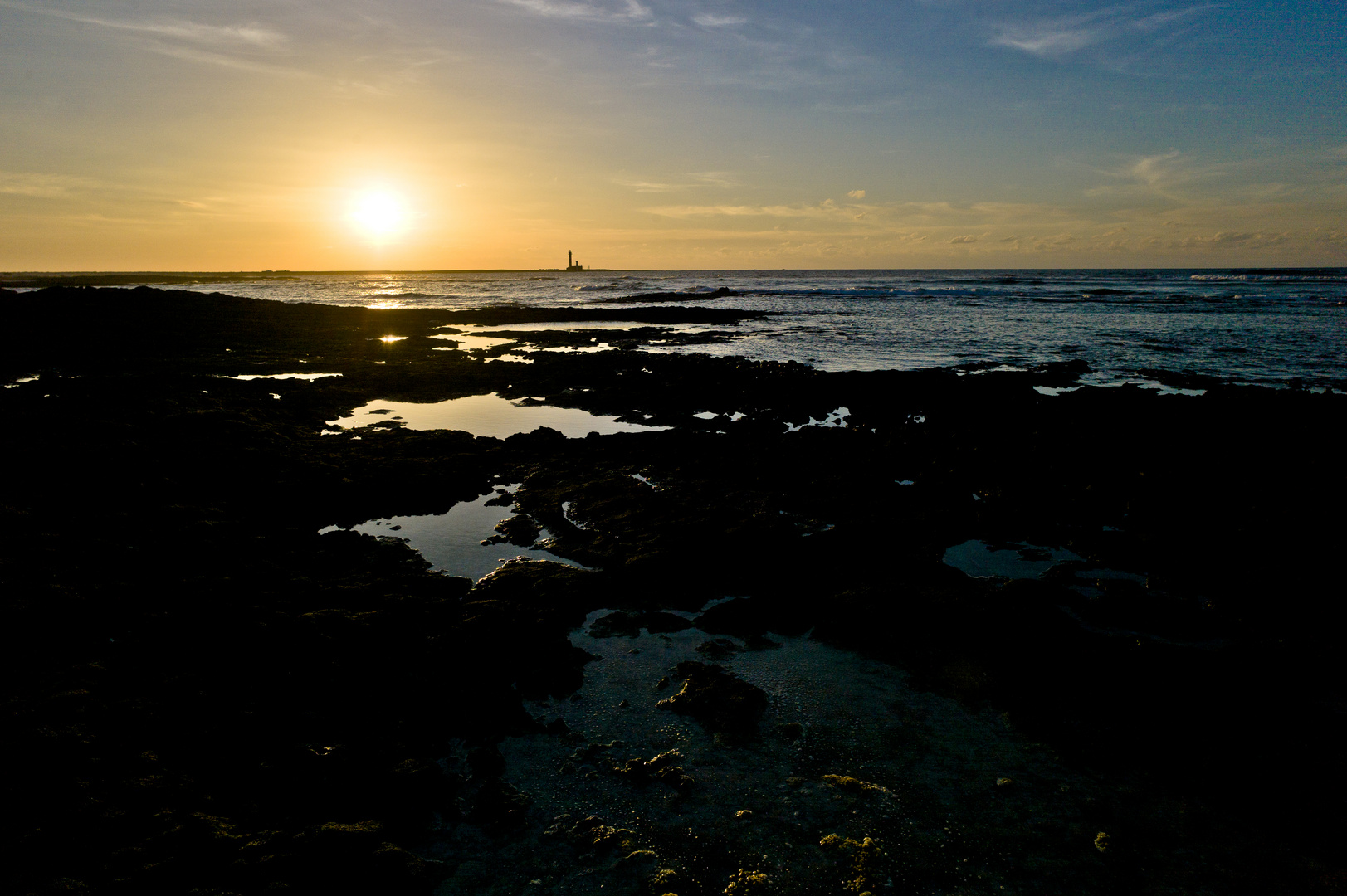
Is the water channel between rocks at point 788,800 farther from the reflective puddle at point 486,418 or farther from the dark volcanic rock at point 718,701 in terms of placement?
the reflective puddle at point 486,418

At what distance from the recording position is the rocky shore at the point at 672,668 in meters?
4.21

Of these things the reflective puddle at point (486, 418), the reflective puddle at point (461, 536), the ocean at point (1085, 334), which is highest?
the ocean at point (1085, 334)

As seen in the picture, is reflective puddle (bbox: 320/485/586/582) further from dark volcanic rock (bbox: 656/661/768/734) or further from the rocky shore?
dark volcanic rock (bbox: 656/661/768/734)

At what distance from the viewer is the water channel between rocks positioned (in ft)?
13.7

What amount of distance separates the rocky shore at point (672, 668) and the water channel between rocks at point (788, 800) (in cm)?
3

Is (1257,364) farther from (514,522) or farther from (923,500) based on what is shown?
(514,522)

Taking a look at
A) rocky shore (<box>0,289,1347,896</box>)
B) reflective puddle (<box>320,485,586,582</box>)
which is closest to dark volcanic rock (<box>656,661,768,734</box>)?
rocky shore (<box>0,289,1347,896</box>)

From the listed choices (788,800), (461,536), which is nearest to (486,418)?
(461,536)

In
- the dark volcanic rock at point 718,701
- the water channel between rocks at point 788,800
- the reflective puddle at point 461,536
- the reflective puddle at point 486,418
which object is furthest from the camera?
the reflective puddle at point 486,418

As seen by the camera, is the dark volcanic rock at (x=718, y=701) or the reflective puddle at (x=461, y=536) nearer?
the dark volcanic rock at (x=718, y=701)

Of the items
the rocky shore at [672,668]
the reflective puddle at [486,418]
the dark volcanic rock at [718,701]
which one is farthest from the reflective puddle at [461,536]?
the reflective puddle at [486,418]

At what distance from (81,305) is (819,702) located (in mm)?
45183

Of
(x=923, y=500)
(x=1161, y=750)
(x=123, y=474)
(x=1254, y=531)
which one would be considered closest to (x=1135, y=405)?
(x=1254, y=531)

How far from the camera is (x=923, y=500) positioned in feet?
35.9
